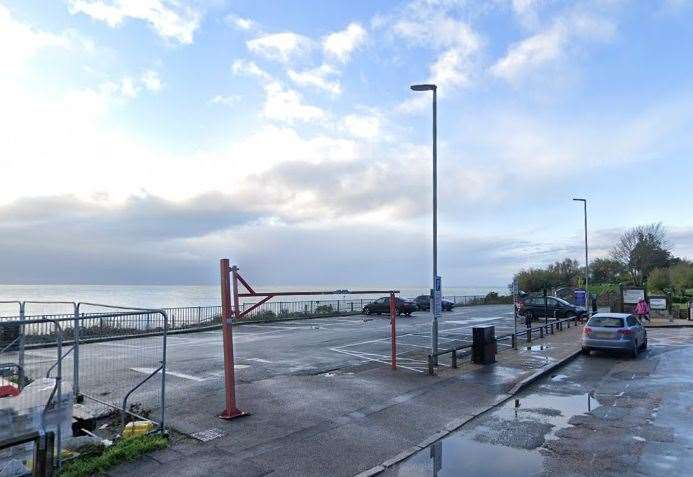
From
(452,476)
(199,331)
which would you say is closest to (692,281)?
(199,331)

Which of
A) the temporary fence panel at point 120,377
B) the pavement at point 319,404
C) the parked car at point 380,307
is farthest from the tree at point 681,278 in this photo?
the temporary fence panel at point 120,377

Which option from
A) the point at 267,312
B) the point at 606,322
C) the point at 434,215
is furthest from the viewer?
the point at 267,312

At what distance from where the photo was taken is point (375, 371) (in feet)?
44.7

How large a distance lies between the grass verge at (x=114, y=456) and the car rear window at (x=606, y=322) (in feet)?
50.5

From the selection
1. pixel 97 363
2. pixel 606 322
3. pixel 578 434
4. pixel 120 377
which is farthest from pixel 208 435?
pixel 606 322

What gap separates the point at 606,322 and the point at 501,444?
12084 mm

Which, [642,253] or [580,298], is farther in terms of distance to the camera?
[642,253]

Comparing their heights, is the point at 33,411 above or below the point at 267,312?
above

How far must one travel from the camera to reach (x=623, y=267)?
7694 centimetres

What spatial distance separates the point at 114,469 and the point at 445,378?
8.15 meters

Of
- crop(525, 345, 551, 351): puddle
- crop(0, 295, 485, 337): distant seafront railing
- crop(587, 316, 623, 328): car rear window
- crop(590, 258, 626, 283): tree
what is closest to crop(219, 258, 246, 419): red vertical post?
crop(0, 295, 485, 337): distant seafront railing

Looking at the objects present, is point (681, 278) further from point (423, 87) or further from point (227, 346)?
point (227, 346)

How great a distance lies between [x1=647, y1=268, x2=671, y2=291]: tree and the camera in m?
59.8

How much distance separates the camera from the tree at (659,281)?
59.8m
